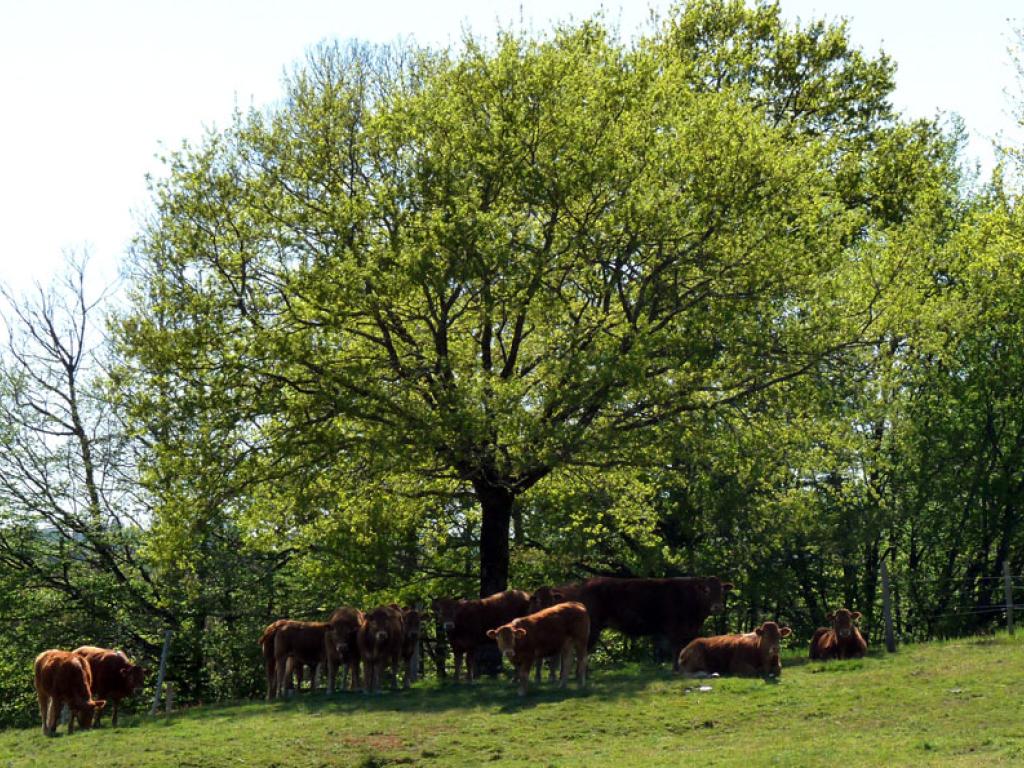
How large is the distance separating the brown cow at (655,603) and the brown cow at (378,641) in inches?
134

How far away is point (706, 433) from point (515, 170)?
22.3ft

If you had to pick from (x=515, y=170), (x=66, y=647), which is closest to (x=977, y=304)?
(x=515, y=170)

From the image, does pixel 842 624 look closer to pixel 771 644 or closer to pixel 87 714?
pixel 771 644

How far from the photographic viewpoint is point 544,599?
2269cm

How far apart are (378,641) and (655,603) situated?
5514mm

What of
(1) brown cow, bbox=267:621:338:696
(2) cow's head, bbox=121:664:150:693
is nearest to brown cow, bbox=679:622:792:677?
(1) brown cow, bbox=267:621:338:696

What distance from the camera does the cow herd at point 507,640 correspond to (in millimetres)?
20234

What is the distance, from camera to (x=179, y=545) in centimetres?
2508

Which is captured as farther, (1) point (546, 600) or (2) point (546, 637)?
(1) point (546, 600)

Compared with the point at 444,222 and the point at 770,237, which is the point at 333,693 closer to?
the point at 444,222

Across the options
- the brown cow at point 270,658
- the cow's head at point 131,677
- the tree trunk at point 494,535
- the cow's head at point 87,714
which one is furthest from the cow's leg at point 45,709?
the tree trunk at point 494,535

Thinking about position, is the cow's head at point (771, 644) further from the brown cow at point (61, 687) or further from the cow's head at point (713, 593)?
the brown cow at point (61, 687)

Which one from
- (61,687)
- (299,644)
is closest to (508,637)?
(299,644)

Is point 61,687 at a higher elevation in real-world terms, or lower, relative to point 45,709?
higher
